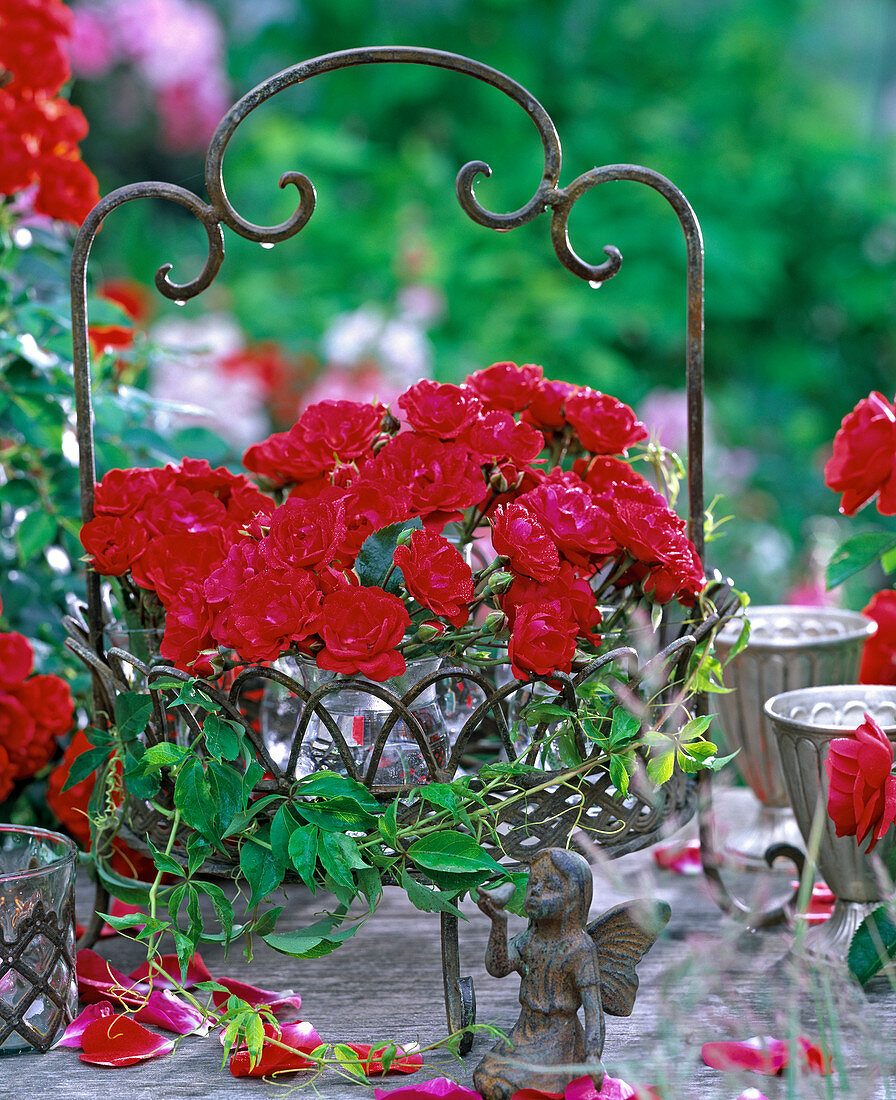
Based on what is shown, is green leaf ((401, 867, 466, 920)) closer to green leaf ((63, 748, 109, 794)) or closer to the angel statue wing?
the angel statue wing

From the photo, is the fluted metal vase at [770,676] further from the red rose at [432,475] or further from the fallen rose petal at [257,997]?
the fallen rose petal at [257,997]

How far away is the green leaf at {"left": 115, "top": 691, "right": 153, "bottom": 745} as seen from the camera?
77 cm

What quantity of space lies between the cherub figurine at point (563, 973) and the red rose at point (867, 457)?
1.30 feet

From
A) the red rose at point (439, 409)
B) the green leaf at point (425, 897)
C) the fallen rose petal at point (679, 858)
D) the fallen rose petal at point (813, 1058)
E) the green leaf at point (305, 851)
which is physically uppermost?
the red rose at point (439, 409)

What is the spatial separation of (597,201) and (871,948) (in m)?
2.55

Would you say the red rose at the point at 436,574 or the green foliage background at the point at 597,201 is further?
the green foliage background at the point at 597,201

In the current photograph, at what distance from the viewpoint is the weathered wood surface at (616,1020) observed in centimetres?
67

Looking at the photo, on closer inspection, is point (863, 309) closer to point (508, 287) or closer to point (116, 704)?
point (508, 287)

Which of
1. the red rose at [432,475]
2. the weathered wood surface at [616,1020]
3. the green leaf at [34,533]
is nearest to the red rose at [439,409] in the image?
the red rose at [432,475]

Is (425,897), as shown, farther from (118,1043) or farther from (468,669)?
(118,1043)

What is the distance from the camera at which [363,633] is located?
0.66 m

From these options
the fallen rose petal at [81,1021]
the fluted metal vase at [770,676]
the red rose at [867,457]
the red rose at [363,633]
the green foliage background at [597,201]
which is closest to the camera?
the red rose at [363,633]

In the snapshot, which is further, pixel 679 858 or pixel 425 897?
pixel 679 858

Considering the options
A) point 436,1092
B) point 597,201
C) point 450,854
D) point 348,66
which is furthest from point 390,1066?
point 597,201
